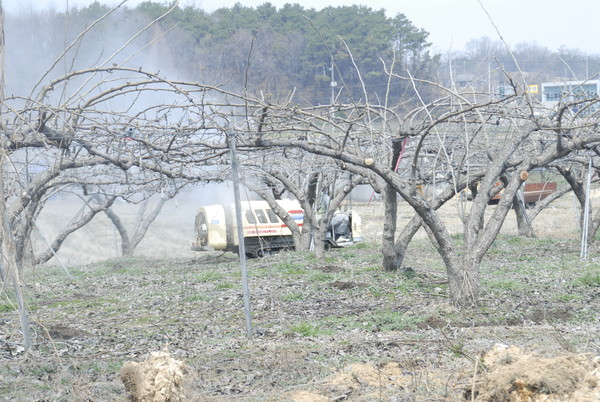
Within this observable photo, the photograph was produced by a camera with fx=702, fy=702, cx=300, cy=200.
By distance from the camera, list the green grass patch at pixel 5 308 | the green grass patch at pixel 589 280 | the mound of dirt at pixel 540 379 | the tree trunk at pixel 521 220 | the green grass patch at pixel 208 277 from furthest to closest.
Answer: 1. the tree trunk at pixel 521 220
2. the green grass patch at pixel 208 277
3. the green grass patch at pixel 589 280
4. the green grass patch at pixel 5 308
5. the mound of dirt at pixel 540 379

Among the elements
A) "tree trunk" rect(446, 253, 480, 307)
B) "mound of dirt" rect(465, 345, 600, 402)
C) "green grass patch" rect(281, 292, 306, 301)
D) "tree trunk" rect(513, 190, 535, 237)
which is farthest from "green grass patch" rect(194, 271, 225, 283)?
"tree trunk" rect(513, 190, 535, 237)

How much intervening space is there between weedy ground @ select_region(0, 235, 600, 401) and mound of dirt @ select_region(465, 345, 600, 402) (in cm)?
41

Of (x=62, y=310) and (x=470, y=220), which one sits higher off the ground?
(x=470, y=220)

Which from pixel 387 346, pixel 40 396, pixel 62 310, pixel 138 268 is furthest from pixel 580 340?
pixel 138 268

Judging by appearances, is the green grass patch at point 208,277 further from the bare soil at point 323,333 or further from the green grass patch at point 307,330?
the green grass patch at point 307,330

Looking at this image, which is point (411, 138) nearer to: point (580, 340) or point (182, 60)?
point (580, 340)

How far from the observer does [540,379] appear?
4.49 m

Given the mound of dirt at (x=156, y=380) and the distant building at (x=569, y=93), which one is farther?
the distant building at (x=569, y=93)

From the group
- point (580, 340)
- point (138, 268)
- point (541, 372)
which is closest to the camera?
point (541, 372)

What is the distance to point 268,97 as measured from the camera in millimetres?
8141

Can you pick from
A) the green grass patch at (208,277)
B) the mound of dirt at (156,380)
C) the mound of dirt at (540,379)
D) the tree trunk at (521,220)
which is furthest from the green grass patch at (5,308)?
the tree trunk at (521,220)

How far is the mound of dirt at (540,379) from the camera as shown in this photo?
4.34 meters

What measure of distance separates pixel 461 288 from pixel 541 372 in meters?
5.25

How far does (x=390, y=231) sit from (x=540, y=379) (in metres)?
8.67
